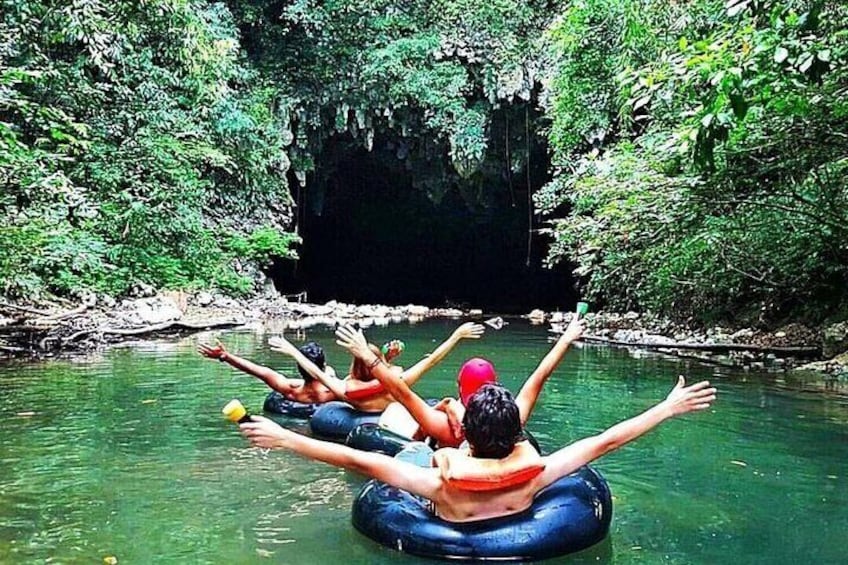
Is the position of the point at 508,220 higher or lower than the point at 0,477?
higher

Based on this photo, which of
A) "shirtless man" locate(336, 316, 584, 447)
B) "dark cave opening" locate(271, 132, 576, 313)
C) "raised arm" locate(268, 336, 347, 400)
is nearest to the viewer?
"shirtless man" locate(336, 316, 584, 447)

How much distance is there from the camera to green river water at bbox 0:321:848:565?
3.43 metres

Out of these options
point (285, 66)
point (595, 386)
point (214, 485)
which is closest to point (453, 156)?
point (285, 66)

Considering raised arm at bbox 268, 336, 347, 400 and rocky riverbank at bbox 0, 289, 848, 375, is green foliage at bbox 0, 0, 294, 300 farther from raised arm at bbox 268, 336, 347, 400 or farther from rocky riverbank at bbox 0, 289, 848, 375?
raised arm at bbox 268, 336, 347, 400

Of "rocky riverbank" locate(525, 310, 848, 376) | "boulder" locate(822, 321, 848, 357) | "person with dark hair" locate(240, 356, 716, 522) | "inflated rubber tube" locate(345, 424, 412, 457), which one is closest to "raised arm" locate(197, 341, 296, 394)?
"inflated rubber tube" locate(345, 424, 412, 457)

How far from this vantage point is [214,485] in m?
4.38

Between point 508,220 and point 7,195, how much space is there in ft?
60.7

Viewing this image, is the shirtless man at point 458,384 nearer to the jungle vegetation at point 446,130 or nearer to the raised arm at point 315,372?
the jungle vegetation at point 446,130

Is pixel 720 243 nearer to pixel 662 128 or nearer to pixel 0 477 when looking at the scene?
pixel 662 128

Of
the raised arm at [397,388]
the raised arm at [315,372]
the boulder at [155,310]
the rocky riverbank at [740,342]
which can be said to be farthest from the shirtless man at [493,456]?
the boulder at [155,310]

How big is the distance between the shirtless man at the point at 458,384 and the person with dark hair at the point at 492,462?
330 millimetres

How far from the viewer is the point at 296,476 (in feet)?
15.1

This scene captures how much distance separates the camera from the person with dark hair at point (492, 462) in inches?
125

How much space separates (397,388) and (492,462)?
0.61 meters
